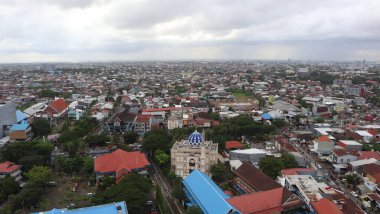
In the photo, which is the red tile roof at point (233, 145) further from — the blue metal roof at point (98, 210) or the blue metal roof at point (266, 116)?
the blue metal roof at point (98, 210)

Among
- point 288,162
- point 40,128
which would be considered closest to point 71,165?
point 40,128

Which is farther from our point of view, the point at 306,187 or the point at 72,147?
the point at 72,147

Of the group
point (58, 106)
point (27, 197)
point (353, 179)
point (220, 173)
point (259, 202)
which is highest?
point (58, 106)

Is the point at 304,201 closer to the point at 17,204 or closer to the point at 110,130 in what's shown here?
the point at 17,204

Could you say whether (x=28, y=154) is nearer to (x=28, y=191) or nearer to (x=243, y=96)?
(x=28, y=191)

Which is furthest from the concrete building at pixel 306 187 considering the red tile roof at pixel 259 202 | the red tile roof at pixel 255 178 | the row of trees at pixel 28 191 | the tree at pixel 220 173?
the row of trees at pixel 28 191

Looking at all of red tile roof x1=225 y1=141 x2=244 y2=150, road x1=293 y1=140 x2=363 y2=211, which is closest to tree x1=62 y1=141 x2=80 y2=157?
red tile roof x1=225 y1=141 x2=244 y2=150
